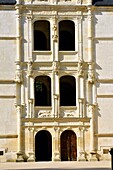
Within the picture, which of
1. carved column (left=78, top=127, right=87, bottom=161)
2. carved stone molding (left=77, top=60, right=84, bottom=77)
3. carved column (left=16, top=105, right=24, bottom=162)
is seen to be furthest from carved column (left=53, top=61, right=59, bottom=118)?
carved column (left=16, top=105, right=24, bottom=162)

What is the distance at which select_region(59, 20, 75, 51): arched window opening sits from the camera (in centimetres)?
4791

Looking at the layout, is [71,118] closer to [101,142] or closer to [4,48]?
[101,142]

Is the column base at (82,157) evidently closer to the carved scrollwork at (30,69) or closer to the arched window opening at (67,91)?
the arched window opening at (67,91)

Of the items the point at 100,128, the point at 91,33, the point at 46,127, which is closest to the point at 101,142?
the point at 100,128

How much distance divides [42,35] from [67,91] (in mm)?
5262

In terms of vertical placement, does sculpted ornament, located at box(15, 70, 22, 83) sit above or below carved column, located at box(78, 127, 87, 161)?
above

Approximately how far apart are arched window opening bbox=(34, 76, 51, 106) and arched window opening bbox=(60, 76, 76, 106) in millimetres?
1101

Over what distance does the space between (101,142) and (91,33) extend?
29.9 ft

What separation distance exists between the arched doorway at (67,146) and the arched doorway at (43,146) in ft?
3.58

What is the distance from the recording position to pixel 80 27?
47156mm

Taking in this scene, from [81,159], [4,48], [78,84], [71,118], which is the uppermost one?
[4,48]

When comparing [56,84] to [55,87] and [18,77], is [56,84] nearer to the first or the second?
[55,87]

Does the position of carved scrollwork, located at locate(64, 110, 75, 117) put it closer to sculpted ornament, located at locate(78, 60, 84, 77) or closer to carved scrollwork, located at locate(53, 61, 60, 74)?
sculpted ornament, located at locate(78, 60, 84, 77)

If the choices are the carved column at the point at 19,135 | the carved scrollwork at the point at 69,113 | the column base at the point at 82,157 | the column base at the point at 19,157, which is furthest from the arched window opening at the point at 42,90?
the column base at the point at 82,157
